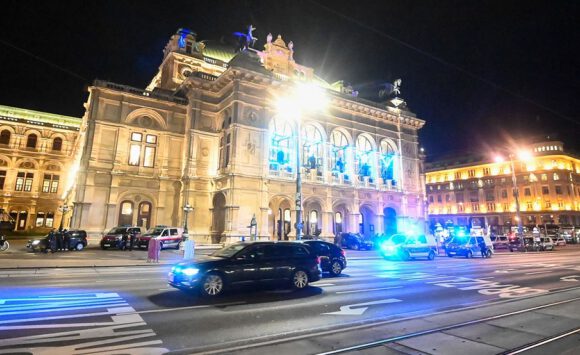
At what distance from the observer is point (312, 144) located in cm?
3588

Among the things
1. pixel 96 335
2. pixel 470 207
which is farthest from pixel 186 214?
pixel 470 207

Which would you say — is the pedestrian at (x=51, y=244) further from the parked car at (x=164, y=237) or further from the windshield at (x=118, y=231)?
the parked car at (x=164, y=237)

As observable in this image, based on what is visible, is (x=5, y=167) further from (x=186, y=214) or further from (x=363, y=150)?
(x=363, y=150)

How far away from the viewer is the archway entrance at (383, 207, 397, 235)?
42594mm

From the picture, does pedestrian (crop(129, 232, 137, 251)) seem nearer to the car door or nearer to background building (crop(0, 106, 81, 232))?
the car door

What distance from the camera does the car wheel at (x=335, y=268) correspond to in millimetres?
14328

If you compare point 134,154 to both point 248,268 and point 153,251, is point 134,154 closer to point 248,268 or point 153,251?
point 153,251

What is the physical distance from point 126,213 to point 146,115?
10185 mm

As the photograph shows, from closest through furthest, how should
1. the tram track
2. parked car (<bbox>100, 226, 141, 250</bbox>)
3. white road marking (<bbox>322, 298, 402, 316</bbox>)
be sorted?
the tram track → white road marking (<bbox>322, 298, 402, 316</bbox>) → parked car (<bbox>100, 226, 141, 250</bbox>)

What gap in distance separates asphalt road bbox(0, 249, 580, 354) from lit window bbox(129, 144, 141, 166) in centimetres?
2094

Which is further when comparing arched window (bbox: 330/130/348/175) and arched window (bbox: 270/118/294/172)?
arched window (bbox: 330/130/348/175)

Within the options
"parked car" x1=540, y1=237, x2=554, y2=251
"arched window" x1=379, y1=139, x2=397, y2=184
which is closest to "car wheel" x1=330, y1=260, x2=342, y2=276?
"arched window" x1=379, y1=139, x2=397, y2=184

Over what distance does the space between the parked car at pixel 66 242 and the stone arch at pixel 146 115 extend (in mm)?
12579

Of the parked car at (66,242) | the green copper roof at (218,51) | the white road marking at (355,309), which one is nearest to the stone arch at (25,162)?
the green copper roof at (218,51)
